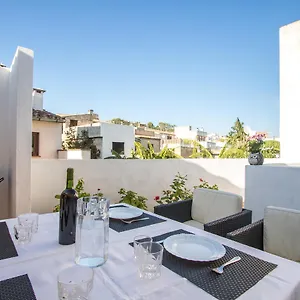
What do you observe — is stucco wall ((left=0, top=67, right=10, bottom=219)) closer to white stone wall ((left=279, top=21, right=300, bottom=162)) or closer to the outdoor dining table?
the outdoor dining table

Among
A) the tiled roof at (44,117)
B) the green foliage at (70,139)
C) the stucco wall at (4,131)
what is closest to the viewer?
the stucco wall at (4,131)

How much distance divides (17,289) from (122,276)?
34cm

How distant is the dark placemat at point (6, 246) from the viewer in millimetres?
1020

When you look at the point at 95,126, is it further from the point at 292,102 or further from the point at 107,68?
the point at 292,102

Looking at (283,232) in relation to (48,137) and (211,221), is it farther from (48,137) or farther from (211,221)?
(48,137)

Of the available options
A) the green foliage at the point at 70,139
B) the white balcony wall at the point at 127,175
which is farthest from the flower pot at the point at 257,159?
the green foliage at the point at 70,139

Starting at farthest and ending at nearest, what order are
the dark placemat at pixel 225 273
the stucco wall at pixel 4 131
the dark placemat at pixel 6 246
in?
1. the stucco wall at pixel 4 131
2. the dark placemat at pixel 6 246
3. the dark placemat at pixel 225 273

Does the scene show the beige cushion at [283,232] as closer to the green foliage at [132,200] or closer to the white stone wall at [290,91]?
the green foliage at [132,200]

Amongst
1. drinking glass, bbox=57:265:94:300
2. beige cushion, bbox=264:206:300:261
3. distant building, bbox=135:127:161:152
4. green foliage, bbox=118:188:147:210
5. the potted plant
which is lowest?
green foliage, bbox=118:188:147:210

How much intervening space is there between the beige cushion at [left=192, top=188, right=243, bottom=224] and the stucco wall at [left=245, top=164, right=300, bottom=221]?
1339mm

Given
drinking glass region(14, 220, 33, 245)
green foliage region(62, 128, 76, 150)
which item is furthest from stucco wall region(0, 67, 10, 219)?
green foliage region(62, 128, 76, 150)

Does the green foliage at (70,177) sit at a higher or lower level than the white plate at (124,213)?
higher

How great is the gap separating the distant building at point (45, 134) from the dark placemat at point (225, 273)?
756cm

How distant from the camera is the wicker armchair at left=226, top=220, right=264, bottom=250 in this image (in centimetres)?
138
